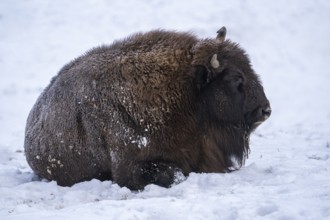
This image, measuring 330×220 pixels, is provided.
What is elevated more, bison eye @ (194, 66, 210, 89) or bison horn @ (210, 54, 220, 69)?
bison horn @ (210, 54, 220, 69)

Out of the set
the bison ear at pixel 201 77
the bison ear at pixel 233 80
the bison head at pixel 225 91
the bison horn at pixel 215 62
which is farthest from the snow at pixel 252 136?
the bison horn at pixel 215 62

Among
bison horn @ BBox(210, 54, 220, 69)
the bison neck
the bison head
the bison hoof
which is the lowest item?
the bison hoof

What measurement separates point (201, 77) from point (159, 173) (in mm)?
1262

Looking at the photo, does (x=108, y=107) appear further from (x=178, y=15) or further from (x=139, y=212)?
(x=178, y=15)

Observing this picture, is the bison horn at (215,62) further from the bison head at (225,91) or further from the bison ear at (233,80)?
the bison ear at (233,80)

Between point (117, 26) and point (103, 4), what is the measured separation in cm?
171

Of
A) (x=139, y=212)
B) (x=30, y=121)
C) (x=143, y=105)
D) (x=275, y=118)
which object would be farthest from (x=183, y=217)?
(x=275, y=118)

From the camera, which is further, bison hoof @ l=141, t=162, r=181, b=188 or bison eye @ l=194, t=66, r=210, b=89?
bison eye @ l=194, t=66, r=210, b=89

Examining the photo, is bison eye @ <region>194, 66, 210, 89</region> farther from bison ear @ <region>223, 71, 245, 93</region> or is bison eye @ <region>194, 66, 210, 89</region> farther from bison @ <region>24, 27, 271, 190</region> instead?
bison ear @ <region>223, 71, 245, 93</region>

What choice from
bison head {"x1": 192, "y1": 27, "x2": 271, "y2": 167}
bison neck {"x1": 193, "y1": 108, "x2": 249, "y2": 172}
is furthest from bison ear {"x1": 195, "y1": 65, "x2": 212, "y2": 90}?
bison neck {"x1": 193, "y1": 108, "x2": 249, "y2": 172}

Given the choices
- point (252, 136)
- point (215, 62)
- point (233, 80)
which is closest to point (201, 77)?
point (215, 62)

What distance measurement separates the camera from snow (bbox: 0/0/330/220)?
418cm

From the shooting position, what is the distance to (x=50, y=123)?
6.24 meters

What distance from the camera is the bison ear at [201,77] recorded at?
5973mm
